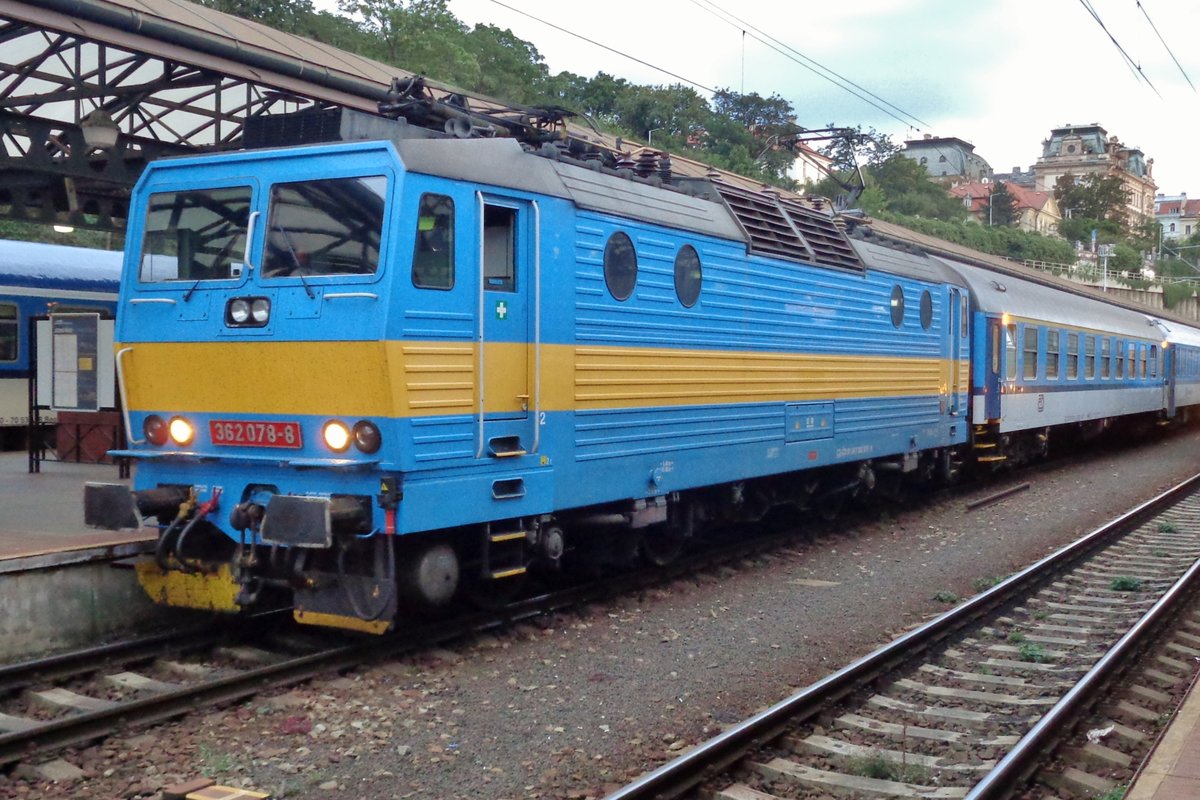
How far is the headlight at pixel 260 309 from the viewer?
709 centimetres

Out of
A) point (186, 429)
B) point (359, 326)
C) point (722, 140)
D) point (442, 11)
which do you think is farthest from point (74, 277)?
point (722, 140)

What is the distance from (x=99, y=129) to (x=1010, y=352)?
13408 mm

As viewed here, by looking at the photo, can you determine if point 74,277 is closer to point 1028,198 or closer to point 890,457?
point 890,457

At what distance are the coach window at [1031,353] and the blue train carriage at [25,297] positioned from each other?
1499cm

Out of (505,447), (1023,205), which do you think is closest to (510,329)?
(505,447)

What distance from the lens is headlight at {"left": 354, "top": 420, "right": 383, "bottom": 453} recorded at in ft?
22.1

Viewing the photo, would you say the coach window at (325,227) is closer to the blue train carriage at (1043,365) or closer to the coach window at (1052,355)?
the blue train carriage at (1043,365)

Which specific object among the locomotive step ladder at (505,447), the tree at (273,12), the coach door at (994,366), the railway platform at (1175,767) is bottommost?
the railway platform at (1175,767)

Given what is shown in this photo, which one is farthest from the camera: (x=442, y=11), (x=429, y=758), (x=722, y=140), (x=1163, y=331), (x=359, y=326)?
(x=722, y=140)

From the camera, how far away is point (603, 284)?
844 cm

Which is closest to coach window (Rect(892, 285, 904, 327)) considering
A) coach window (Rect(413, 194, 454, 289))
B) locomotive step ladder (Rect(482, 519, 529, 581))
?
locomotive step ladder (Rect(482, 519, 529, 581))

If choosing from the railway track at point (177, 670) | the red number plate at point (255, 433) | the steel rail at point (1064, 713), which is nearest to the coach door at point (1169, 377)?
the steel rail at point (1064, 713)

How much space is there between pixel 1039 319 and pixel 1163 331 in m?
13.1

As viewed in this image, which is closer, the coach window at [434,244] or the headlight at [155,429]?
the coach window at [434,244]
